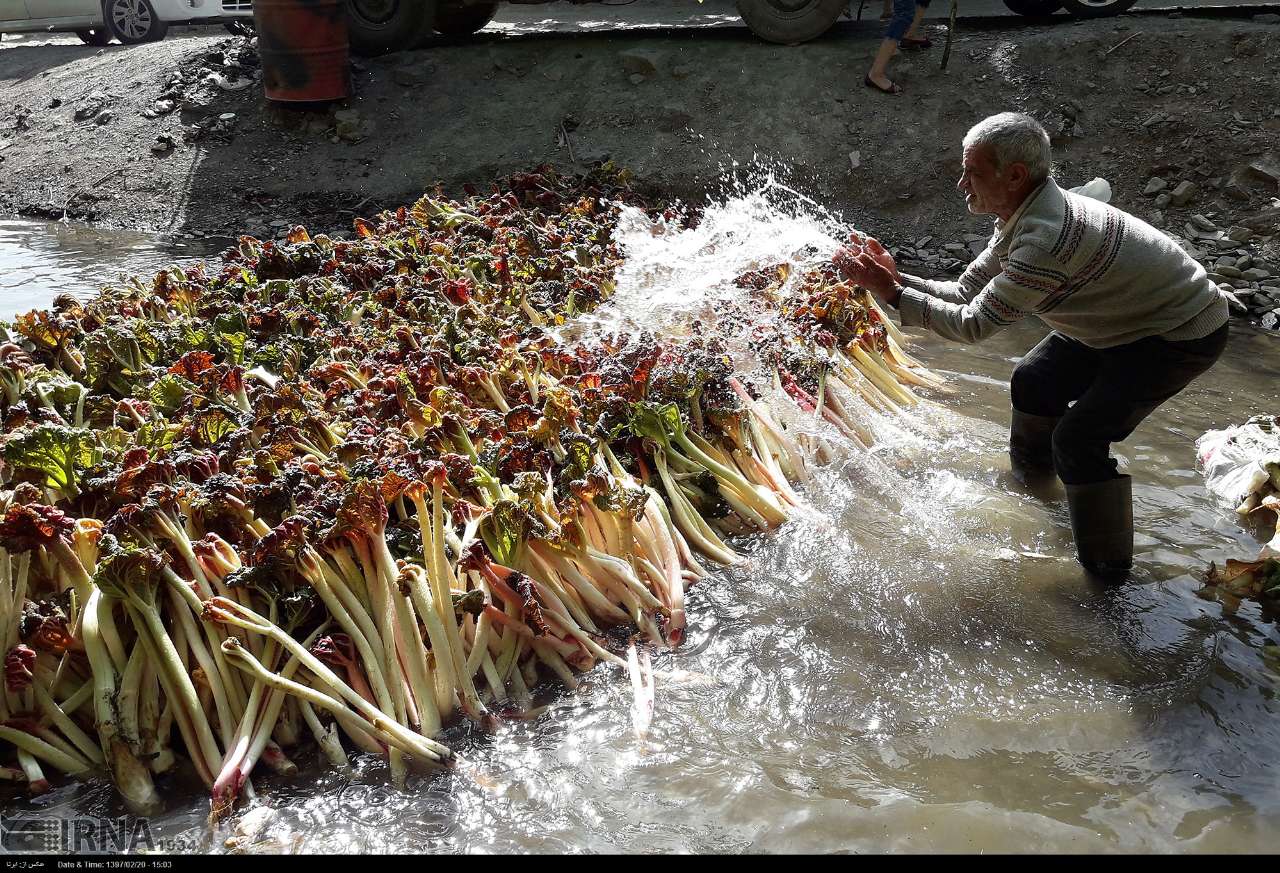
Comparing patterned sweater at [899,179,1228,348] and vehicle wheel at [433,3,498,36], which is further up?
vehicle wheel at [433,3,498,36]

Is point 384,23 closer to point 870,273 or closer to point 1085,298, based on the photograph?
point 870,273

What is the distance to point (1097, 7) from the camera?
10469 mm

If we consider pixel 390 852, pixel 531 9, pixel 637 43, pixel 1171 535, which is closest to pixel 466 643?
Result: pixel 390 852

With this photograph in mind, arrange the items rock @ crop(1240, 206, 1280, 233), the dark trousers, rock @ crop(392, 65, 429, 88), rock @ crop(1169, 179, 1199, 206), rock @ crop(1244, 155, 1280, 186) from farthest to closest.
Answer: rock @ crop(392, 65, 429, 88)
rock @ crop(1169, 179, 1199, 206)
rock @ crop(1244, 155, 1280, 186)
rock @ crop(1240, 206, 1280, 233)
the dark trousers

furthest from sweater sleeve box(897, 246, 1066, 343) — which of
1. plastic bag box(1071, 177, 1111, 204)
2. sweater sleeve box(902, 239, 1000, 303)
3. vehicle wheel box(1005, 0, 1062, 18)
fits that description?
vehicle wheel box(1005, 0, 1062, 18)

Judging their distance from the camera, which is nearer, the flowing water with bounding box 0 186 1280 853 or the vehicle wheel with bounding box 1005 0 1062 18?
the flowing water with bounding box 0 186 1280 853

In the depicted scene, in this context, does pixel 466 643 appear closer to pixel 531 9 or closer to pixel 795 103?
pixel 795 103

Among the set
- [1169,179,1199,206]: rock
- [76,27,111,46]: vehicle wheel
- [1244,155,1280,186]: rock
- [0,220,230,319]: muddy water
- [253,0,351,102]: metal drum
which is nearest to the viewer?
[0,220,230,319]: muddy water

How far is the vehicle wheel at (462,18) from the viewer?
40.3ft

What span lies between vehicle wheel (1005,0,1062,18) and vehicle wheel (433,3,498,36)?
6400mm

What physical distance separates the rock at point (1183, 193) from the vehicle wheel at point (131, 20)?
49.5 feet

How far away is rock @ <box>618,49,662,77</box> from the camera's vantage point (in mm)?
10891

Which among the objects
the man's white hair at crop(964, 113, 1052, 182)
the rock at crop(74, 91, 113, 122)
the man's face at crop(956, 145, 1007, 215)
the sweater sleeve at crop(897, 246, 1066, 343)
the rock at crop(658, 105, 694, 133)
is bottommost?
the sweater sleeve at crop(897, 246, 1066, 343)

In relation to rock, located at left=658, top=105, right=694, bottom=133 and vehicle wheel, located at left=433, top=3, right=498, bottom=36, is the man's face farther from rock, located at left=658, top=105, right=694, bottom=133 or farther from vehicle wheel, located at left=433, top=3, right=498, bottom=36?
vehicle wheel, located at left=433, top=3, right=498, bottom=36
